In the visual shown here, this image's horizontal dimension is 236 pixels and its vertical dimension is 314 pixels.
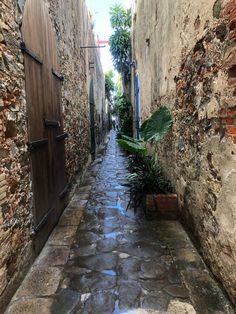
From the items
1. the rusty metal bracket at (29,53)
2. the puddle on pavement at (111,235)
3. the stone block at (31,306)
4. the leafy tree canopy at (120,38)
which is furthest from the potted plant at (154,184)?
the leafy tree canopy at (120,38)

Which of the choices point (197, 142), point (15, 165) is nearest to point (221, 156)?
point (197, 142)

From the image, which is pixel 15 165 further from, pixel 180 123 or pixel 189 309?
pixel 180 123

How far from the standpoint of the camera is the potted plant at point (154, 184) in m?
3.51

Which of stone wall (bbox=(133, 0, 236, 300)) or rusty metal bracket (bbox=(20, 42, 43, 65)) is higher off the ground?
rusty metal bracket (bbox=(20, 42, 43, 65))

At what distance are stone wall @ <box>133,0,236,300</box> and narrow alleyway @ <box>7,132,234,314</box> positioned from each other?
194 mm

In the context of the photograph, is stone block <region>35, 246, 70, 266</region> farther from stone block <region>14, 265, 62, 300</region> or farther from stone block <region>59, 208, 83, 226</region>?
stone block <region>59, 208, 83, 226</region>

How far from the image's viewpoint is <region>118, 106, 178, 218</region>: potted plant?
138 inches

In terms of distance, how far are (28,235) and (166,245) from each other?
1382mm

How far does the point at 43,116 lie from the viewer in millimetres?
2936

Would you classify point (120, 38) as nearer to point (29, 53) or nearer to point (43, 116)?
point (43, 116)

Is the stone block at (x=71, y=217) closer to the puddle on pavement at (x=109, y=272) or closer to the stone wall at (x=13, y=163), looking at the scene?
the stone wall at (x=13, y=163)

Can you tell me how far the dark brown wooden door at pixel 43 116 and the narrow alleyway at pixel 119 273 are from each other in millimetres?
331

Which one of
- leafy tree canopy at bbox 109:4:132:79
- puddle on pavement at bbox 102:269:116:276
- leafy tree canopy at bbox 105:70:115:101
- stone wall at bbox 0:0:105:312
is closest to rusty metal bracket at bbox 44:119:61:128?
stone wall at bbox 0:0:105:312

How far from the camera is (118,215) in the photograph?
3.71 meters
